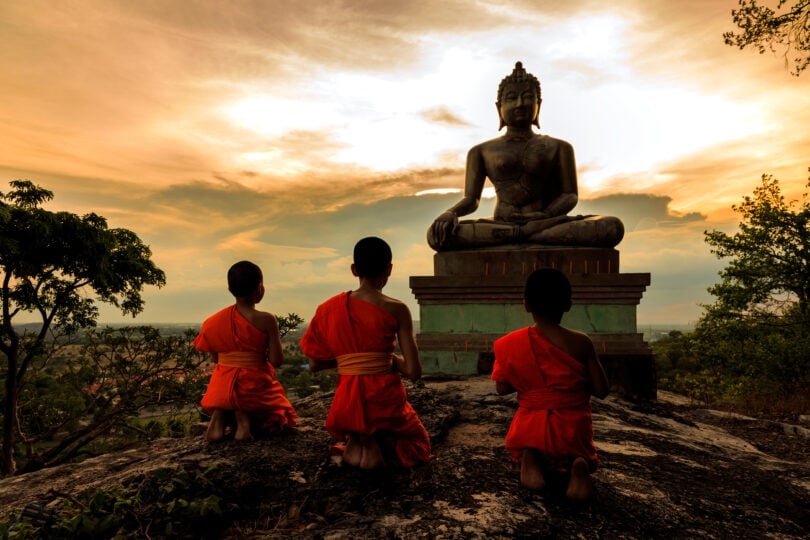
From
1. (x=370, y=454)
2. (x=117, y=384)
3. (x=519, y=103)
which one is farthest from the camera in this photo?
(x=117, y=384)

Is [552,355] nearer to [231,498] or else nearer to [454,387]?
[231,498]

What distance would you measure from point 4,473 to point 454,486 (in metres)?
12.4

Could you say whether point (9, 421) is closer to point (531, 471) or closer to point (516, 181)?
point (516, 181)

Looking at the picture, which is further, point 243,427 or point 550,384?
point 243,427

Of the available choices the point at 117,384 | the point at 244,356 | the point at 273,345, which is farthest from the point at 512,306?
the point at 117,384

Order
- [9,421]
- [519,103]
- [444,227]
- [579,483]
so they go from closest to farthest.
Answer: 1. [579,483]
2. [444,227]
3. [519,103]
4. [9,421]

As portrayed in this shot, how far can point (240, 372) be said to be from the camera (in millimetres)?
3604

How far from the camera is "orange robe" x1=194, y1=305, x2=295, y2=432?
354 cm

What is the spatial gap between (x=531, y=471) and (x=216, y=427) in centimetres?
205

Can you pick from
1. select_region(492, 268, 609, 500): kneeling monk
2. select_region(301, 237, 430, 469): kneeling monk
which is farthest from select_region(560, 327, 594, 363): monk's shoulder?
select_region(301, 237, 430, 469): kneeling monk

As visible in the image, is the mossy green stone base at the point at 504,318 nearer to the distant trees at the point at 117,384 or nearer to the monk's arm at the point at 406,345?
the monk's arm at the point at 406,345

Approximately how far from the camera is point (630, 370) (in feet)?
21.1

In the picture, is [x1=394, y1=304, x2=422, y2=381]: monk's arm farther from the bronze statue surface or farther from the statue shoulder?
the statue shoulder

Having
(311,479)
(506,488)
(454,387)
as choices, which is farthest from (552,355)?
(454,387)
